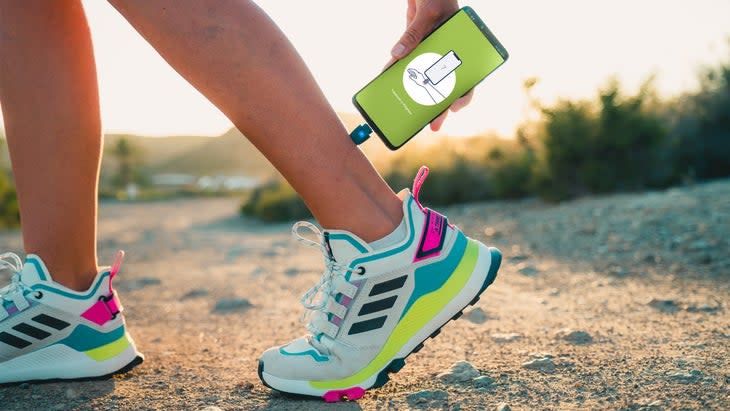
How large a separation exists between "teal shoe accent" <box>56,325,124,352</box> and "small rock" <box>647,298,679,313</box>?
1877 mm

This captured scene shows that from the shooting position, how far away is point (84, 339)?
5.34 ft

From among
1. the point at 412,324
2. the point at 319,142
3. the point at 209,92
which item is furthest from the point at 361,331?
the point at 209,92

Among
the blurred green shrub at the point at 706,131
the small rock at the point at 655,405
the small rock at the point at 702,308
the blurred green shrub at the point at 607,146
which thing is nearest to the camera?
the small rock at the point at 655,405

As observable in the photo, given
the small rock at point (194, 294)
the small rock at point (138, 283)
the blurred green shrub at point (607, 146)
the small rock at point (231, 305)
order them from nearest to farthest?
the small rock at point (231, 305) < the small rock at point (194, 294) < the small rock at point (138, 283) < the blurred green shrub at point (607, 146)

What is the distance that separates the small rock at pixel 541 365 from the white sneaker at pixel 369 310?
0.27 metres

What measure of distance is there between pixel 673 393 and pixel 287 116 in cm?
101

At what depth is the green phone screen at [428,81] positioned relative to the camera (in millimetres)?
1523

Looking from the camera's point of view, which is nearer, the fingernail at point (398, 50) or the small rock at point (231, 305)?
the fingernail at point (398, 50)

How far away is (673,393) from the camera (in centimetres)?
130

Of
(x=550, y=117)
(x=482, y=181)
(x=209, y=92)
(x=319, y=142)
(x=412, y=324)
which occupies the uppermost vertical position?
(x=209, y=92)

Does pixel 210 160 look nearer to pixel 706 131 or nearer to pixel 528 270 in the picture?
pixel 706 131

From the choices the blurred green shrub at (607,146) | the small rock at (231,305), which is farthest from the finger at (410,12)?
the blurred green shrub at (607,146)

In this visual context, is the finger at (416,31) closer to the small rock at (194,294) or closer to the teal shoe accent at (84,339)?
the teal shoe accent at (84,339)

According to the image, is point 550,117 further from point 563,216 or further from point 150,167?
point 150,167
